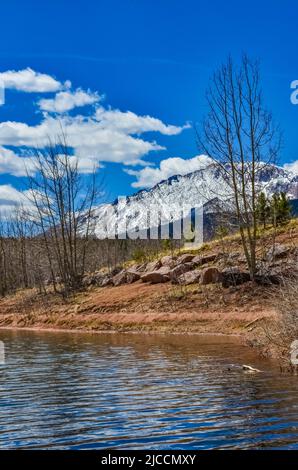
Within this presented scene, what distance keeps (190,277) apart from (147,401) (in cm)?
2464

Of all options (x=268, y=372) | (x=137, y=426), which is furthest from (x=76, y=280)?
(x=137, y=426)

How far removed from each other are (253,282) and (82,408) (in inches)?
845

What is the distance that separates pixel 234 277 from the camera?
32594mm

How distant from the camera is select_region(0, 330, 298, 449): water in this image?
8.78m

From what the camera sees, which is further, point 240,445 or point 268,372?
point 268,372

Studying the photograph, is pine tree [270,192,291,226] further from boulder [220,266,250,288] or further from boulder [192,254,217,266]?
boulder [220,266,250,288]

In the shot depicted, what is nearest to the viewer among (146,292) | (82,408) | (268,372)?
(82,408)

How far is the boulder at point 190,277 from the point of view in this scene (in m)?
35.8

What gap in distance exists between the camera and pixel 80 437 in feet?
29.5

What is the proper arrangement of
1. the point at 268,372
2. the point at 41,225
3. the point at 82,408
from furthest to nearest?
the point at 41,225, the point at 268,372, the point at 82,408

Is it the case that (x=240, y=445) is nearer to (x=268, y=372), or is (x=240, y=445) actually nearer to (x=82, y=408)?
(x=82, y=408)

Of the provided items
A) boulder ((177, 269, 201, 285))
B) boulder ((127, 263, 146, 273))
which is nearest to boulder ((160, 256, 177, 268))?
boulder ((127, 263, 146, 273))

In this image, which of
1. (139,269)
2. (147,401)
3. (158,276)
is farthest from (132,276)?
(147,401)

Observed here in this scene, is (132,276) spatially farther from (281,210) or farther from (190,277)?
(281,210)
